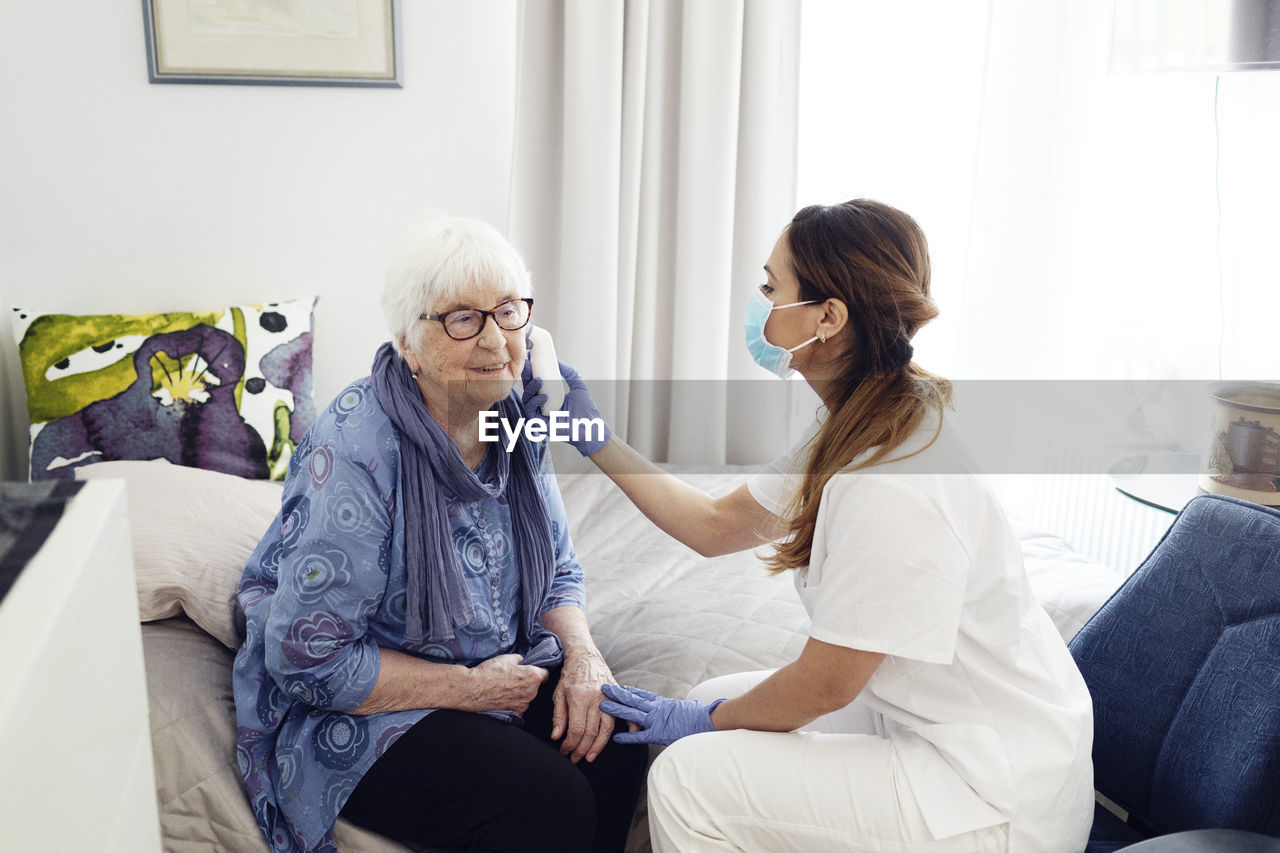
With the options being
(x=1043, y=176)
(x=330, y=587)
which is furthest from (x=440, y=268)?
(x=1043, y=176)

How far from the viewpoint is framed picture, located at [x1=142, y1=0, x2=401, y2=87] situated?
228 centimetres

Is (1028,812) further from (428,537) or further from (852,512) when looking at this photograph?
(428,537)

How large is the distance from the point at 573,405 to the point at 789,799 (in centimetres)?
75

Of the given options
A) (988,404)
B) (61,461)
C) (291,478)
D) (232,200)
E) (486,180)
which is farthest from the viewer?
(988,404)

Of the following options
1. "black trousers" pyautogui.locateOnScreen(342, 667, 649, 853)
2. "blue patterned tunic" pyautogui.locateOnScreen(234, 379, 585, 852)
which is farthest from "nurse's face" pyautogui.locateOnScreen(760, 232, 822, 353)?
"black trousers" pyautogui.locateOnScreen(342, 667, 649, 853)

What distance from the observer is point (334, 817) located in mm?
1286

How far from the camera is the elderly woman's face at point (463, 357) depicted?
4.63ft

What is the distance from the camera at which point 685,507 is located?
1.63 m

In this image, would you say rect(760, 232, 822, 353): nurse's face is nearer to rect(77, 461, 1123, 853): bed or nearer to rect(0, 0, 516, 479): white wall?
rect(77, 461, 1123, 853): bed

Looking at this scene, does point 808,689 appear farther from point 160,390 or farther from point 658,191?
point 658,191

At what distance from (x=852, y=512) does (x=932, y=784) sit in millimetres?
353

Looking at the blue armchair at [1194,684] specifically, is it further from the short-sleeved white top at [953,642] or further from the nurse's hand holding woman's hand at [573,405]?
the nurse's hand holding woman's hand at [573,405]

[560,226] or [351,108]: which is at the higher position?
[351,108]

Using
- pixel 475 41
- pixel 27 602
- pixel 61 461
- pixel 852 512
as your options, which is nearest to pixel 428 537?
pixel 852 512
